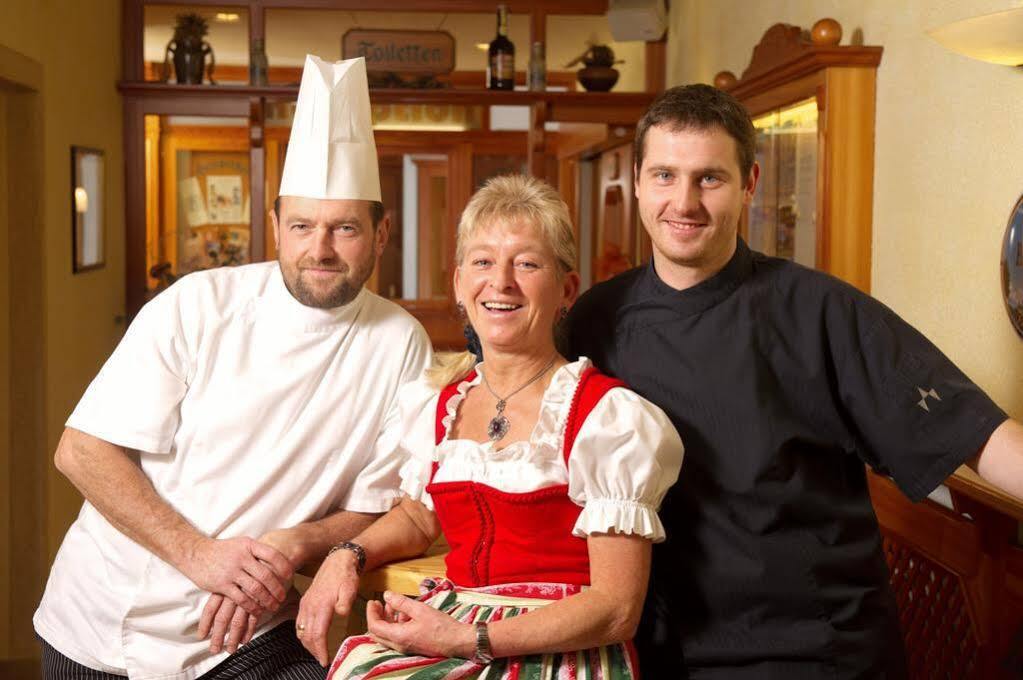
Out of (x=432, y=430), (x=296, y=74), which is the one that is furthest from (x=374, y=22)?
(x=432, y=430)

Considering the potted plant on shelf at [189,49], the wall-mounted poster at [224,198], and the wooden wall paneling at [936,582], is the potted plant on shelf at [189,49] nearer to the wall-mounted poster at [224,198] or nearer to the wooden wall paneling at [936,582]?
the wall-mounted poster at [224,198]

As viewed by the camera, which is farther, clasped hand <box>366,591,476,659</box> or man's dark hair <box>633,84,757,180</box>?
man's dark hair <box>633,84,757,180</box>

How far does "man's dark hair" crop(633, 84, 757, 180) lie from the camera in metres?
1.56

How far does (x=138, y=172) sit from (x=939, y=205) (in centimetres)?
365

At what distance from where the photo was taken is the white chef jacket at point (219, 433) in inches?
74.3

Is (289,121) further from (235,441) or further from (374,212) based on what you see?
(235,441)

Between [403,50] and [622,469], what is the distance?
400 cm

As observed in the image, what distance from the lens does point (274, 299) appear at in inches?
77.4

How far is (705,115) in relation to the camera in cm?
156

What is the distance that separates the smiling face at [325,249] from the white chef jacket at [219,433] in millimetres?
47

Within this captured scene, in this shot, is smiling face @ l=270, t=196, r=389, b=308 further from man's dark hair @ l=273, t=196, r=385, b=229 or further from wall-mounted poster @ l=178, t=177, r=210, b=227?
wall-mounted poster @ l=178, t=177, r=210, b=227

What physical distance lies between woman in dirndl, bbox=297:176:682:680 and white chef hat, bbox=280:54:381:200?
1.24 feet

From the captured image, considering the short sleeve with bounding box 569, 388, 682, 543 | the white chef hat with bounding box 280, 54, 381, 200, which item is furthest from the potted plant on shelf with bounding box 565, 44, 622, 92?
the short sleeve with bounding box 569, 388, 682, 543

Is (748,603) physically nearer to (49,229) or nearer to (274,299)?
(274,299)
